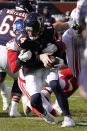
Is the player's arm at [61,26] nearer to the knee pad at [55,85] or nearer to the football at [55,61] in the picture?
the football at [55,61]

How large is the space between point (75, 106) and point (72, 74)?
2.76 feet

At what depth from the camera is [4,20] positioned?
246 inches

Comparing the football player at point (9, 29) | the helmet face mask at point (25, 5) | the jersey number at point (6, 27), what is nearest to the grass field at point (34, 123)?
the football player at point (9, 29)

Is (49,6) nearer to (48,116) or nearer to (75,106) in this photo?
(75,106)

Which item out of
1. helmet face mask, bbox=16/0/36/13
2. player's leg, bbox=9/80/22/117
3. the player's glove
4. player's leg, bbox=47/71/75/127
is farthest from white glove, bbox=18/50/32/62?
helmet face mask, bbox=16/0/36/13

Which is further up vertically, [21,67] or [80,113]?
[21,67]

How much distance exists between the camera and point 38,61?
4.91 metres

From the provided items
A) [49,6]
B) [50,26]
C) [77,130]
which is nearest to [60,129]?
[77,130]

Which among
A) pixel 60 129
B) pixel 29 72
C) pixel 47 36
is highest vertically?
pixel 47 36

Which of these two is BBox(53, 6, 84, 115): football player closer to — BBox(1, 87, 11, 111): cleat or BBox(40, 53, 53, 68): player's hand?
BBox(40, 53, 53, 68): player's hand

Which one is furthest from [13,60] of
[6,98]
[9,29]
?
[6,98]

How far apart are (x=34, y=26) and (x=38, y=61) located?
373mm

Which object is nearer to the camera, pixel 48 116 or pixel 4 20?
pixel 48 116

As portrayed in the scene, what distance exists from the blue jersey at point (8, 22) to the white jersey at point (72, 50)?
2.44ft
